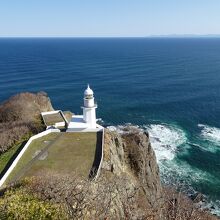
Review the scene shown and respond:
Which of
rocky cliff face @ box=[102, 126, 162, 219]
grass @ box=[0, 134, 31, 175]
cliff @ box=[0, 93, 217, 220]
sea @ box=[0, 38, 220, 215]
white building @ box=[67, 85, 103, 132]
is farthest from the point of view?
sea @ box=[0, 38, 220, 215]

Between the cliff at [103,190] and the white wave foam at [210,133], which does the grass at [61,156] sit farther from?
the white wave foam at [210,133]

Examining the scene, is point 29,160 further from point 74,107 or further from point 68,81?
point 68,81

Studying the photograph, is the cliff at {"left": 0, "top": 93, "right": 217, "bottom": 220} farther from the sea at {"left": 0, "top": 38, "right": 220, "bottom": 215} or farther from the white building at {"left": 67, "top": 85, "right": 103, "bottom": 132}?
the sea at {"left": 0, "top": 38, "right": 220, "bottom": 215}

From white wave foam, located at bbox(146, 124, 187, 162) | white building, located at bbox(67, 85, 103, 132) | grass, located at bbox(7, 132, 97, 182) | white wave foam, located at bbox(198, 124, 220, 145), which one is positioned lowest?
white wave foam, located at bbox(146, 124, 187, 162)

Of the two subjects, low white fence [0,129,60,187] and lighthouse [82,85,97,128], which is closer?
low white fence [0,129,60,187]

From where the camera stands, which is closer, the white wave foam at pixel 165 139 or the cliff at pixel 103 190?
the cliff at pixel 103 190

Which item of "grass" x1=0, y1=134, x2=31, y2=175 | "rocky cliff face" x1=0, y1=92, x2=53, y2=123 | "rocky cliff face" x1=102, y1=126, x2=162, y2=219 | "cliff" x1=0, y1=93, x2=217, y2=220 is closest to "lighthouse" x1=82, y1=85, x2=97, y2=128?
"rocky cliff face" x1=102, y1=126, x2=162, y2=219

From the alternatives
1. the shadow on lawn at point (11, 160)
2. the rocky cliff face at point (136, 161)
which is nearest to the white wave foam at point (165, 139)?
the rocky cliff face at point (136, 161)

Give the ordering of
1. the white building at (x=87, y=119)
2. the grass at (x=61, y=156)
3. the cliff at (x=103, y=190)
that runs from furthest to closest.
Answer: the white building at (x=87, y=119) < the grass at (x=61, y=156) < the cliff at (x=103, y=190)

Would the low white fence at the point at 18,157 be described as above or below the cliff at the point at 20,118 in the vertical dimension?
above
